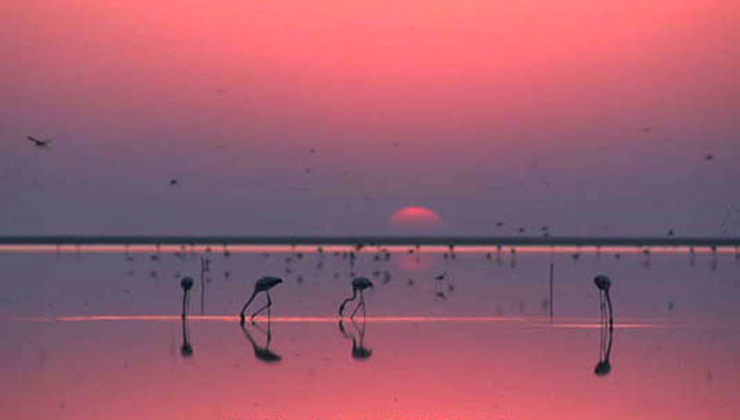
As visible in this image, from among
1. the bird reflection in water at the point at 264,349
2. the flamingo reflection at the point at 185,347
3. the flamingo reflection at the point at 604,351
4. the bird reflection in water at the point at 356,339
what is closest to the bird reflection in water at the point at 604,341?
the flamingo reflection at the point at 604,351

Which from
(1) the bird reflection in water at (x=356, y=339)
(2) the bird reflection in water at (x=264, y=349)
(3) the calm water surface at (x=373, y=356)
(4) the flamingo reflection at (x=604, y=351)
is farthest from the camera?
(1) the bird reflection in water at (x=356, y=339)

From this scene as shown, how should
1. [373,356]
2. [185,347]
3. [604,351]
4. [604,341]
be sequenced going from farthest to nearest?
[604,341]
[185,347]
[604,351]
[373,356]

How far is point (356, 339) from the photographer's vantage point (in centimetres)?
1805

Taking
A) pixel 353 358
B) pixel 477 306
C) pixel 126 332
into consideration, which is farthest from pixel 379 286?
pixel 353 358

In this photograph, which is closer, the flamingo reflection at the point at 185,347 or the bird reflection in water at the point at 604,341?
the bird reflection in water at the point at 604,341

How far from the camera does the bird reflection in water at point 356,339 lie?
16.0 meters

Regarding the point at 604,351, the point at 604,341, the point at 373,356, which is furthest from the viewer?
the point at 604,341

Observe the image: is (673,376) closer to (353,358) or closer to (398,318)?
(353,358)

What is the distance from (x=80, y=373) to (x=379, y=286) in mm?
18138

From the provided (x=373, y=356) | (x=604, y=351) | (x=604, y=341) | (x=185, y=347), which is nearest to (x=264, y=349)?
(x=185, y=347)

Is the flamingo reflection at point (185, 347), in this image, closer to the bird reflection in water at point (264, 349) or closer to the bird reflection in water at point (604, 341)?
the bird reflection in water at point (264, 349)

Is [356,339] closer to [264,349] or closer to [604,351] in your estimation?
[264,349]

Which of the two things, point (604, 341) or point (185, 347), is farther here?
point (604, 341)

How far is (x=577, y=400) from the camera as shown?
12.5 m
